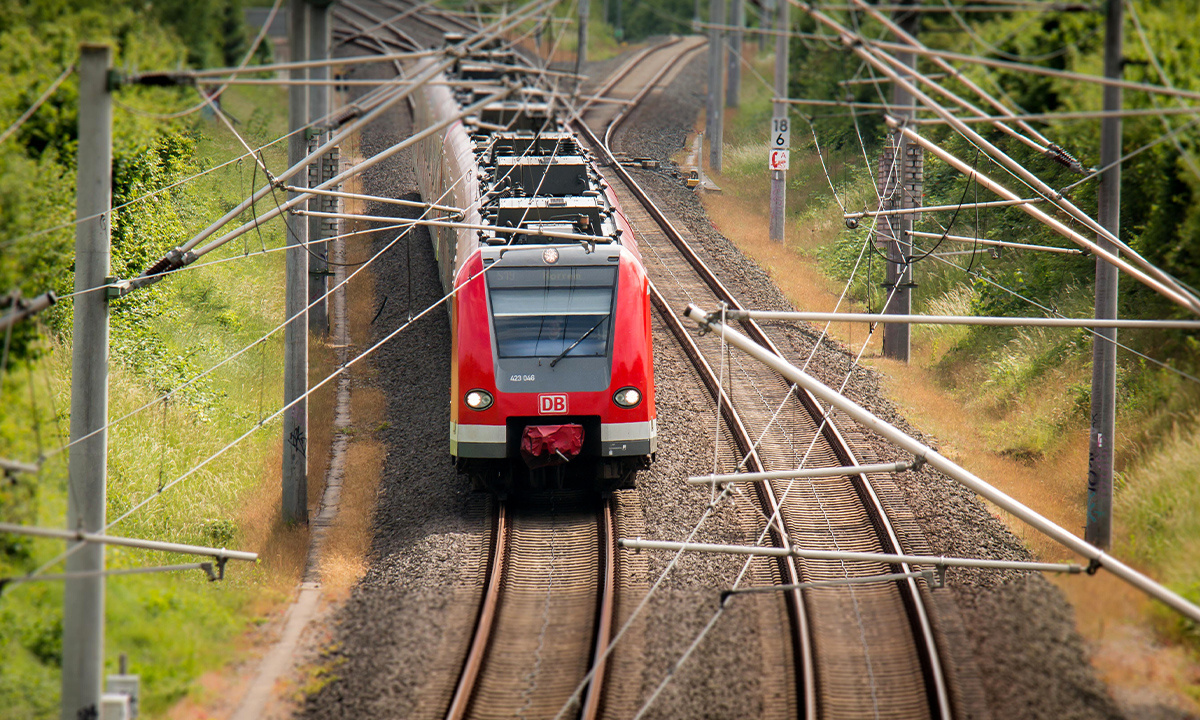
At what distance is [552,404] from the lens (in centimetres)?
1258

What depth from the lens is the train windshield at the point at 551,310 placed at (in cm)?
1279

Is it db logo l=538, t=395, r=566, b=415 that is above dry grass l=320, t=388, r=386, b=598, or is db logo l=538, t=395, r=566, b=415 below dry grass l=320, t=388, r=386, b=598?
above

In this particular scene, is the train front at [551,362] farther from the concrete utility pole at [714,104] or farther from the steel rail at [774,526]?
the concrete utility pole at [714,104]

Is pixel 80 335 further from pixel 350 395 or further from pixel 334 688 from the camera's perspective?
pixel 350 395

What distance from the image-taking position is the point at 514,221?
1409 cm

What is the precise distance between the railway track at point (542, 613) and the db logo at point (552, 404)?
1604 mm

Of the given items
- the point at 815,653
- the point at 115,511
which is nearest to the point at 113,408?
the point at 115,511

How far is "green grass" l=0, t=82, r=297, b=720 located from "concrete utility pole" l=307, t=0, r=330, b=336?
1024 millimetres

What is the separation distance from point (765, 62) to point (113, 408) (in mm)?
36881

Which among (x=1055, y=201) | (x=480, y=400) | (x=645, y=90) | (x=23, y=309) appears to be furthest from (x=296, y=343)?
(x=645, y=90)

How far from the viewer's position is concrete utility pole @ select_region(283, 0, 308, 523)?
12.6 meters

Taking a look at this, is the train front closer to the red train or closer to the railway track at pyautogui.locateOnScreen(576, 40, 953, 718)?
the red train

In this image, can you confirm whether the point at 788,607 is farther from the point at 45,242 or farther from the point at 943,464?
the point at 45,242

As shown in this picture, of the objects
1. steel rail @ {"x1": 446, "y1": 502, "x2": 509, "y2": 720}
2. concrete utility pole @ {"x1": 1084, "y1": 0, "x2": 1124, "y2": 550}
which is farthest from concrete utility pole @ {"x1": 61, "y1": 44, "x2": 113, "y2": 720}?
concrete utility pole @ {"x1": 1084, "y1": 0, "x2": 1124, "y2": 550}
